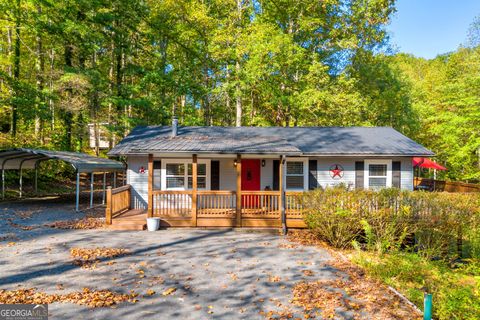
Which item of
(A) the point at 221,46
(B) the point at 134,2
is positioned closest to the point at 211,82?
(A) the point at 221,46

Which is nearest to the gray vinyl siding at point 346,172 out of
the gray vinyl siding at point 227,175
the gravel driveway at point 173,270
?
the gray vinyl siding at point 227,175

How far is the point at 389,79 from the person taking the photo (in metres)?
23.3

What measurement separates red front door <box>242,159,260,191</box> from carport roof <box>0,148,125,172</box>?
287 inches

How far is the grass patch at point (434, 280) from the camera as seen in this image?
13.0ft

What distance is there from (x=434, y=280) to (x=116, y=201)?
10319 millimetres

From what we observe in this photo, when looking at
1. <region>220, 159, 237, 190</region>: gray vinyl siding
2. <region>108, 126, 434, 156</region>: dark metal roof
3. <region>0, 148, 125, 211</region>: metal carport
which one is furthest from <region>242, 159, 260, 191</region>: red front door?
<region>0, 148, 125, 211</region>: metal carport

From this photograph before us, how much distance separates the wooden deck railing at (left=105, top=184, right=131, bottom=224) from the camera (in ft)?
34.2

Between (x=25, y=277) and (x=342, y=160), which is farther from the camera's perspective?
(x=342, y=160)

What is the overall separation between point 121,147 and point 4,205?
6.98m

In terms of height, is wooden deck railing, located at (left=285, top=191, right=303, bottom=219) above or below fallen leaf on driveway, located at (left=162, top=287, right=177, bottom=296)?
above

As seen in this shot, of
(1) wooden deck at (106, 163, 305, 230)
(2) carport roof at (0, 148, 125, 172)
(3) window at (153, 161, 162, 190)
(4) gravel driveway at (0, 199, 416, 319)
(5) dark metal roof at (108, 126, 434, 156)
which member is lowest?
(4) gravel driveway at (0, 199, 416, 319)

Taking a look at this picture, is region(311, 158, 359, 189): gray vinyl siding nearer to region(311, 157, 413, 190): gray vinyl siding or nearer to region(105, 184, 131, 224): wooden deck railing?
region(311, 157, 413, 190): gray vinyl siding

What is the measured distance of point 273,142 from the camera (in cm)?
1216

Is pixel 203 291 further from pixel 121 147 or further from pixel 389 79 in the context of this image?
pixel 389 79
